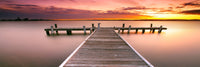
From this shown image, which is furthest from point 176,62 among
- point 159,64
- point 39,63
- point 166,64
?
→ point 39,63

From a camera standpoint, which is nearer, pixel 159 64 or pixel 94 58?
pixel 94 58

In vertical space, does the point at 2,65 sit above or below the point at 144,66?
below

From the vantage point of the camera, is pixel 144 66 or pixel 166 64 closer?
pixel 144 66

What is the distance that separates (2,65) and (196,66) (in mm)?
11550

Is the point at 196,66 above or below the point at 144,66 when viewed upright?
below

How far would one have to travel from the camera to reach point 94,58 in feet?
11.7

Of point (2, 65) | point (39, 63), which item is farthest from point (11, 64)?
point (39, 63)

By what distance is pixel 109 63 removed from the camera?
3225 mm

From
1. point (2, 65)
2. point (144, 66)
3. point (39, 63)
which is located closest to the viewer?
point (144, 66)

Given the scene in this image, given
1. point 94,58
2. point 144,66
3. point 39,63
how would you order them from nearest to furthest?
1. point 144,66
2. point 94,58
3. point 39,63

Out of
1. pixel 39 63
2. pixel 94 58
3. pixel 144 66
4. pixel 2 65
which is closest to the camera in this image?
pixel 144 66

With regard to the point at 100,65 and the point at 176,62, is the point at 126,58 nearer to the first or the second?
the point at 100,65

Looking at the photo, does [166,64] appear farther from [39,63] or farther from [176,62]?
[39,63]

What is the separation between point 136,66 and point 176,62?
4.80 m
